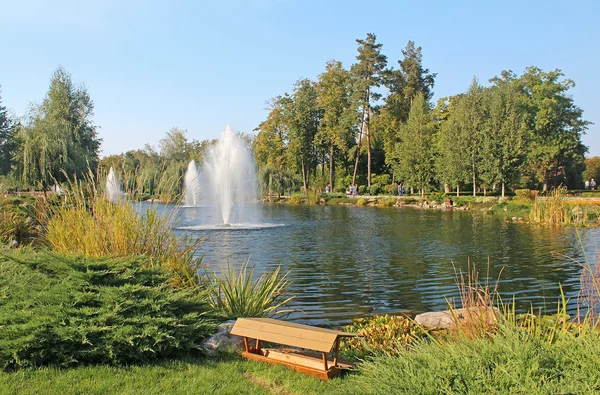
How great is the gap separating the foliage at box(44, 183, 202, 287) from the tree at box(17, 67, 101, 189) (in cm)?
1492

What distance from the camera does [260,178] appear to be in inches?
1816

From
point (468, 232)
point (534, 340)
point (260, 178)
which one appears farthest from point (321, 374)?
point (260, 178)

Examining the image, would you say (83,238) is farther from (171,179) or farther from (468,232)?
(468,232)

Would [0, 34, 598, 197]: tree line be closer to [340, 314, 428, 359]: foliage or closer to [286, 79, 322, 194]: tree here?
Result: [286, 79, 322, 194]: tree

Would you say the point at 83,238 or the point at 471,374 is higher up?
the point at 83,238

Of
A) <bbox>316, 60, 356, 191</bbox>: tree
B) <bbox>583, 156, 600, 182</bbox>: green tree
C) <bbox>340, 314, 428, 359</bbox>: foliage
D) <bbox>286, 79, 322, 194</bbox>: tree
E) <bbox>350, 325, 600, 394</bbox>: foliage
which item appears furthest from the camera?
<bbox>583, 156, 600, 182</bbox>: green tree

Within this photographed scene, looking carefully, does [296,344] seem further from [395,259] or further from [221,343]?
[395,259]

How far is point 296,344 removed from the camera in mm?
4012

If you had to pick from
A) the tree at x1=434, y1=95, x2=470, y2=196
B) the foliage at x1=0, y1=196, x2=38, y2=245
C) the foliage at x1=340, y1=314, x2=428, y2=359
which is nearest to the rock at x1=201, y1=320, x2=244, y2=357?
the foliage at x1=340, y1=314, x2=428, y2=359

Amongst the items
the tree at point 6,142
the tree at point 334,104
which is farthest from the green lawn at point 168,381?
the tree at point 334,104

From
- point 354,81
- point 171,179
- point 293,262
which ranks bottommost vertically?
point 293,262

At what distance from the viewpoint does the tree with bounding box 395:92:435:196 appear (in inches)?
1630

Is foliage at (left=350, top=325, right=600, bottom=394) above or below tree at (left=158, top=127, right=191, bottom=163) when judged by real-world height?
below

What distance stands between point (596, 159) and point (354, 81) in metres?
33.8
